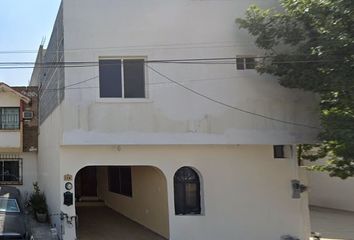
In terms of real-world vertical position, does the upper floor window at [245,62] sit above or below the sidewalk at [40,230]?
above

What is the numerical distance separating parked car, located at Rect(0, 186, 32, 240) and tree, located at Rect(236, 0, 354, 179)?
7.84m

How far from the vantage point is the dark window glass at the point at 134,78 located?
45.3 feet

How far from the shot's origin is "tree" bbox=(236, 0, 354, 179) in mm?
11281

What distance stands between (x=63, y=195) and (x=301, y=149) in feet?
25.9

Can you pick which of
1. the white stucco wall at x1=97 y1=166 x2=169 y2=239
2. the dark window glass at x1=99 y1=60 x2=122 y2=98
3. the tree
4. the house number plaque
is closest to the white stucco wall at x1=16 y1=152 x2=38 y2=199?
the white stucco wall at x1=97 y1=166 x2=169 y2=239

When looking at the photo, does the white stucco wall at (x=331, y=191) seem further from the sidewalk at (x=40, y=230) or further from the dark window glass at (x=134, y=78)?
the sidewalk at (x=40, y=230)

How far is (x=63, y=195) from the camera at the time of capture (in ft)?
44.2

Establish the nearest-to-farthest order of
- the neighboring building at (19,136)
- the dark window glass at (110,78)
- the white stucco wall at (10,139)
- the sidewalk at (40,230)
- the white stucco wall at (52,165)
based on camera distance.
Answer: the dark window glass at (110,78)
the white stucco wall at (52,165)
the sidewalk at (40,230)
the white stucco wall at (10,139)
the neighboring building at (19,136)

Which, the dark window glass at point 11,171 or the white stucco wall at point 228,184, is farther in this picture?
the dark window glass at point 11,171

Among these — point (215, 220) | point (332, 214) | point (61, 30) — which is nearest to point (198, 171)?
point (215, 220)

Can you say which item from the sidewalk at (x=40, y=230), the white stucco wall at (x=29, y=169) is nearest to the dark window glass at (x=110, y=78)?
the sidewalk at (x=40, y=230)

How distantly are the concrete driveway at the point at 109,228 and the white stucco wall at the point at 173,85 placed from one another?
142 inches

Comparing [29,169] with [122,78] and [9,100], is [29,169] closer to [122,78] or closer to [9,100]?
[9,100]

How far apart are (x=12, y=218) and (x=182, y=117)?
5.41 metres
